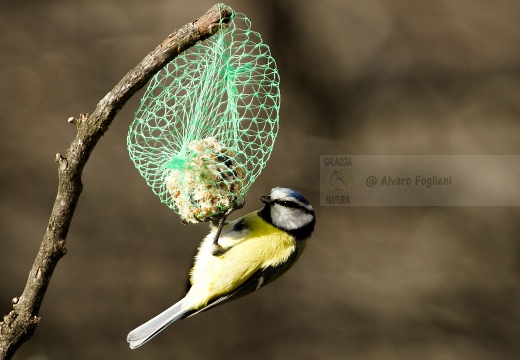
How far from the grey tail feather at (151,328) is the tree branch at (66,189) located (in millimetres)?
656

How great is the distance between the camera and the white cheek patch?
2.38 metres

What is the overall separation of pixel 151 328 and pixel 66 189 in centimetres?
84

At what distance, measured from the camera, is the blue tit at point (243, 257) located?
7.69 ft

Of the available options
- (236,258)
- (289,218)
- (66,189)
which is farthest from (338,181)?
(66,189)

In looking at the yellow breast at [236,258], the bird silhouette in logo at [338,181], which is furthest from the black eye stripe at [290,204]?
the bird silhouette in logo at [338,181]

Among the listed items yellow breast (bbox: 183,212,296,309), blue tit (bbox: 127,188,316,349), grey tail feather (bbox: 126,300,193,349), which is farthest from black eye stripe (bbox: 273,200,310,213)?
grey tail feather (bbox: 126,300,193,349)

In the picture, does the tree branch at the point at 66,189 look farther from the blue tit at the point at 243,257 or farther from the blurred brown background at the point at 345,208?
→ the blurred brown background at the point at 345,208

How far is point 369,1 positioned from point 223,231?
3341 mm

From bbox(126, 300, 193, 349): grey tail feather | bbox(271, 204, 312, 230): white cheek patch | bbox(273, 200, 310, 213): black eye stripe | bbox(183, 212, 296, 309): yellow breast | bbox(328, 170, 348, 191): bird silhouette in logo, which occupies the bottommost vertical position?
bbox(126, 300, 193, 349): grey tail feather

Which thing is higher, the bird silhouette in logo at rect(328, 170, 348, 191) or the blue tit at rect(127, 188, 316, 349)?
the bird silhouette in logo at rect(328, 170, 348, 191)

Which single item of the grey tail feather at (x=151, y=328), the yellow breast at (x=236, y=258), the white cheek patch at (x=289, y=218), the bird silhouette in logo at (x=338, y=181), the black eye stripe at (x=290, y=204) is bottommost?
the grey tail feather at (x=151, y=328)

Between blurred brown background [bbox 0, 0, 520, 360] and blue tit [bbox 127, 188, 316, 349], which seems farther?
blurred brown background [bbox 0, 0, 520, 360]

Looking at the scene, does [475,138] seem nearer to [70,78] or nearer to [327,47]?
[327,47]

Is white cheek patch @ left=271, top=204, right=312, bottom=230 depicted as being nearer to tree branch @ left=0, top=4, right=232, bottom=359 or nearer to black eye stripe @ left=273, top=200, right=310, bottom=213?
black eye stripe @ left=273, top=200, right=310, bottom=213
